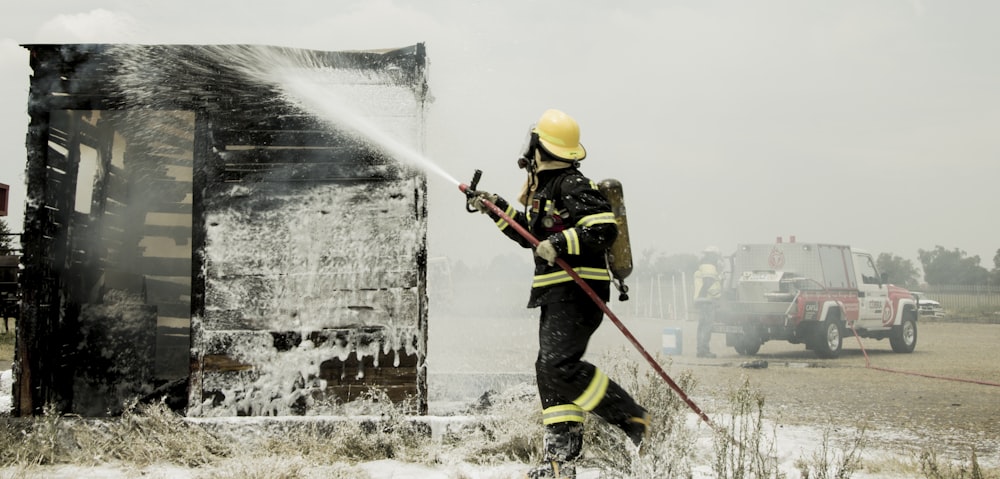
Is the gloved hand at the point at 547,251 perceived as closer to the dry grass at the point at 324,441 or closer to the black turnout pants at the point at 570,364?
the black turnout pants at the point at 570,364

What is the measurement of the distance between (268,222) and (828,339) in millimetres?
11967

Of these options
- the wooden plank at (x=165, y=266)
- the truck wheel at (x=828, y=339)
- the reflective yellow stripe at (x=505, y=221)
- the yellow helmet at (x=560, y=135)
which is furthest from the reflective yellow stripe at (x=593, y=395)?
the truck wheel at (x=828, y=339)

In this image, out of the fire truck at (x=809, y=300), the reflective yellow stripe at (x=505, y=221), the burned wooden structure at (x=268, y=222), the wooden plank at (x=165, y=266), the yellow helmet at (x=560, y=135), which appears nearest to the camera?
the yellow helmet at (x=560, y=135)

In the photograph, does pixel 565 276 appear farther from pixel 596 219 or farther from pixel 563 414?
pixel 563 414

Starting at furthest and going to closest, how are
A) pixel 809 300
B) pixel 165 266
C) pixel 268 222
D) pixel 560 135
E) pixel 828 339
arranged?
pixel 828 339 → pixel 809 300 → pixel 165 266 → pixel 268 222 → pixel 560 135

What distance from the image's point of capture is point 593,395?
392cm

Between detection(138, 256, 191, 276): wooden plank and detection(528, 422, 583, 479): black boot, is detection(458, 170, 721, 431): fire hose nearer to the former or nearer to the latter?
detection(528, 422, 583, 479): black boot

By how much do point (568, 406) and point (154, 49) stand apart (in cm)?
382

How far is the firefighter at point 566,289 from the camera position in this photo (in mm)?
3918

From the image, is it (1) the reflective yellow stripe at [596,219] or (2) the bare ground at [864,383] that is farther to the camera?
(2) the bare ground at [864,383]

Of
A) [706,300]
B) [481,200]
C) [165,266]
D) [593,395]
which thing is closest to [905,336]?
[706,300]

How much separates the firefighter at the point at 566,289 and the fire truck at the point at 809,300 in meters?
10.3

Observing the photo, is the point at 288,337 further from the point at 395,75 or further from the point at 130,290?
the point at 130,290

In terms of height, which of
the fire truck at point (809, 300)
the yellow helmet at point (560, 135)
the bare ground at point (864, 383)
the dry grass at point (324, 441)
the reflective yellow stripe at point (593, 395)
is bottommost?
the bare ground at point (864, 383)
